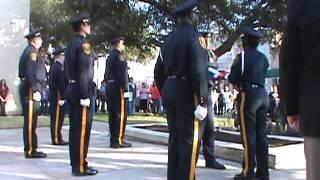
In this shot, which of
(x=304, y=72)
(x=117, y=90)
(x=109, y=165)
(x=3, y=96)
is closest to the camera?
(x=304, y=72)

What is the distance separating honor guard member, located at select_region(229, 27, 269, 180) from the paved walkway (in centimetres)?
52

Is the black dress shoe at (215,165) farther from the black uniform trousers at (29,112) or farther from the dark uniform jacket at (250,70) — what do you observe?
the black uniform trousers at (29,112)

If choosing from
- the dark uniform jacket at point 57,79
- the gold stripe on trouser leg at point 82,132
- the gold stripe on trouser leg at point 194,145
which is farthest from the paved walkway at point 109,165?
the gold stripe on trouser leg at point 194,145

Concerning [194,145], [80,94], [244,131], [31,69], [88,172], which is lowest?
[88,172]

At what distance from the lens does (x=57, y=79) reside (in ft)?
35.9

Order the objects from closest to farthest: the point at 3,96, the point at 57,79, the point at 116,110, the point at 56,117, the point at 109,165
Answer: the point at 109,165, the point at 116,110, the point at 57,79, the point at 56,117, the point at 3,96

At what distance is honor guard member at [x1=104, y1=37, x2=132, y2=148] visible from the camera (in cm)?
999

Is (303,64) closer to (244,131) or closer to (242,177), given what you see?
(244,131)

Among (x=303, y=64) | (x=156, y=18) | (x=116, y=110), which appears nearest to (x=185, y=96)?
(x=303, y=64)

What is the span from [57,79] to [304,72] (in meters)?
8.20

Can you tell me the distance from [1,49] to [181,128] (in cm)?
1873

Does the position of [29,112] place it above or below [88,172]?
above

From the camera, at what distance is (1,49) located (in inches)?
903

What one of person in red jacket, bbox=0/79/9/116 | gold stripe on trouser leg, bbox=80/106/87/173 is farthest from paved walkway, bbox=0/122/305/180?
person in red jacket, bbox=0/79/9/116
